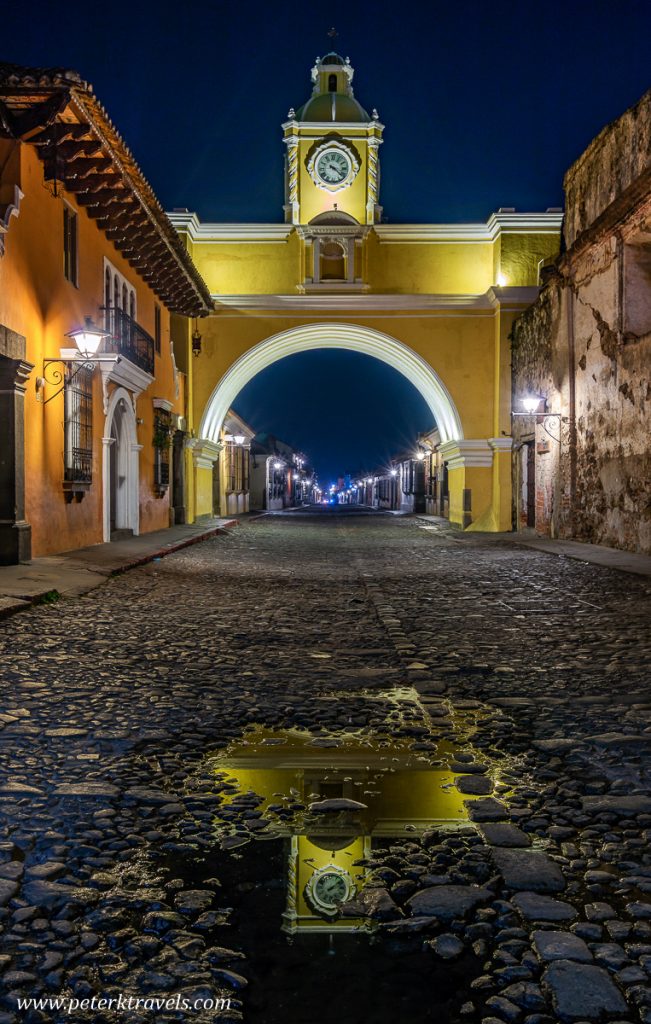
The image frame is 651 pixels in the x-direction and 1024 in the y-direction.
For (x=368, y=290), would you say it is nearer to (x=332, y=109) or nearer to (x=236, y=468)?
(x=332, y=109)

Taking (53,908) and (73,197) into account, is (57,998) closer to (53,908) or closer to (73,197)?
(53,908)

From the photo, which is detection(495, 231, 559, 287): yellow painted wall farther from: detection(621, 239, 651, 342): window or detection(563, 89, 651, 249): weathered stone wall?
detection(621, 239, 651, 342): window

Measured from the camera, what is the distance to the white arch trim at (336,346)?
27.0 m

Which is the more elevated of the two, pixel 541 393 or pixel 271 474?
pixel 541 393

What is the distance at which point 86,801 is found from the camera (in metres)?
2.96

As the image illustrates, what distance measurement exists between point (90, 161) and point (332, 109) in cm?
1851

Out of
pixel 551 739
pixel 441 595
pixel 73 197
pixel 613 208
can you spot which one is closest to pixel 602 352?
pixel 613 208

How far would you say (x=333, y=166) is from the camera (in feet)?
92.8

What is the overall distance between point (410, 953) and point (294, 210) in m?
28.3

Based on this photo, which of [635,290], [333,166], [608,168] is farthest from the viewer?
[333,166]

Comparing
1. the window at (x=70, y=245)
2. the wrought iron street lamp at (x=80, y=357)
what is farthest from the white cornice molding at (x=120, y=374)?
the window at (x=70, y=245)

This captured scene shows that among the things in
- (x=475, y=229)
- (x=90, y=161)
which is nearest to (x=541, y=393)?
(x=475, y=229)

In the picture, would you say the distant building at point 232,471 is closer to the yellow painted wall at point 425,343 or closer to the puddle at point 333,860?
the yellow painted wall at point 425,343

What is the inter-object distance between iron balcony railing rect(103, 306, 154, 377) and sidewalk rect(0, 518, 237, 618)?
12.5 feet
